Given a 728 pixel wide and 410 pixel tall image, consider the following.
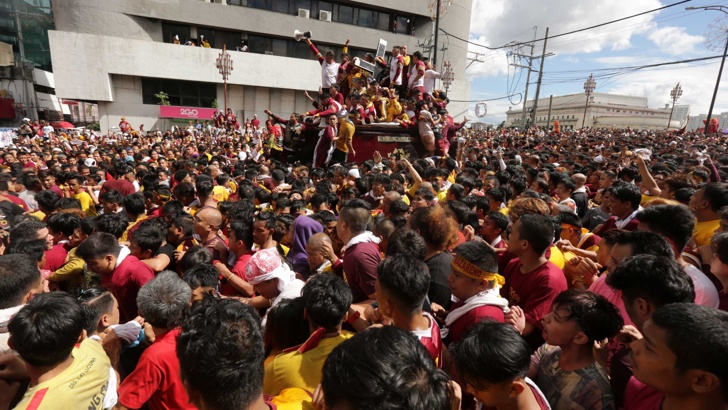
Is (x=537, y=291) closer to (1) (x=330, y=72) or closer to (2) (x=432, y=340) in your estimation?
(2) (x=432, y=340)

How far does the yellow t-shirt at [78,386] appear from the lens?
1.68 meters

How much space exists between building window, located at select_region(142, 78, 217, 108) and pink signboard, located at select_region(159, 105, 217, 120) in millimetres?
934

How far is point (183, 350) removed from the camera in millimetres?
1471

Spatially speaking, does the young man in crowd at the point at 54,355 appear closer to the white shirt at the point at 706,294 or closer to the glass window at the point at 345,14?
the white shirt at the point at 706,294

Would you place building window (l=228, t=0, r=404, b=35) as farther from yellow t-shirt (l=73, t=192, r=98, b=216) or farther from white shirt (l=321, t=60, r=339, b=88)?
yellow t-shirt (l=73, t=192, r=98, b=216)

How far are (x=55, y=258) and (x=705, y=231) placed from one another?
638cm

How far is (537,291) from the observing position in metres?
2.61

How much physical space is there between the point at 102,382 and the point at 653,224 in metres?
3.84

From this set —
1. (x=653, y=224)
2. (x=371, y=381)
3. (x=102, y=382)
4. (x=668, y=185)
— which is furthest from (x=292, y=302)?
(x=668, y=185)

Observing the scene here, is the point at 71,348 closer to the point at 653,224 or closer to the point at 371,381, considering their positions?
the point at 371,381

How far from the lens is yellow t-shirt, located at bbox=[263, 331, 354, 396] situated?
188cm

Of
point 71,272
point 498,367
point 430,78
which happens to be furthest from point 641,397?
point 430,78

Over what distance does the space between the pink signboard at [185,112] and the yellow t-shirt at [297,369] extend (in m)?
32.5

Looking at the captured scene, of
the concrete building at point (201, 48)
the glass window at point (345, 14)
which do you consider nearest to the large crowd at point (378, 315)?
the concrete building at point (201, 48)
